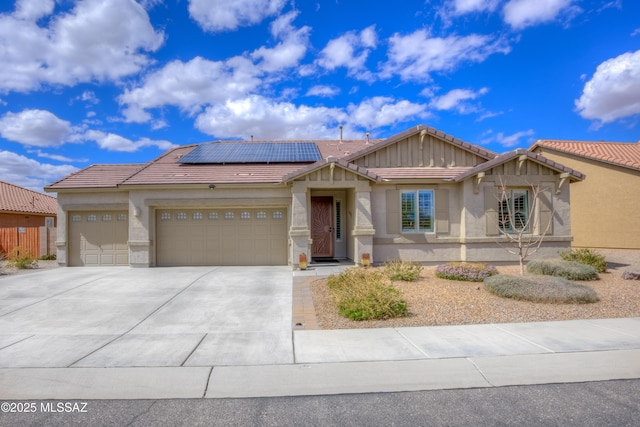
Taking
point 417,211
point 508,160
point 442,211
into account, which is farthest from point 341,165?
point 508,160

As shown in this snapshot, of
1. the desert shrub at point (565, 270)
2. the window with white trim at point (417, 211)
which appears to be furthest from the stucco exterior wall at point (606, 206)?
the window with white trim at point (417, 211)

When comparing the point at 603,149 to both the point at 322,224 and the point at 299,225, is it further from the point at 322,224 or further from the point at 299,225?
the point at 299,225

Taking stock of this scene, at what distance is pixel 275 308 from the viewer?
8.11m

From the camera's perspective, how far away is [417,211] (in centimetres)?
1416

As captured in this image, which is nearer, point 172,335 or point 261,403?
point 261,403

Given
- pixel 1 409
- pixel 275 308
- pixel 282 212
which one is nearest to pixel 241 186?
pixel 282 212

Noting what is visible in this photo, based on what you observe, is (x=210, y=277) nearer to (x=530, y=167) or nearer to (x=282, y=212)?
(x=282, y=212)

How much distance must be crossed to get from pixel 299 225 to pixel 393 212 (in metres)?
3.61

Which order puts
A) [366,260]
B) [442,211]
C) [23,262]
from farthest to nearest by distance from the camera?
[23,262]
[442,211]
[366,260]

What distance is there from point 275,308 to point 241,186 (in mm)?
7180

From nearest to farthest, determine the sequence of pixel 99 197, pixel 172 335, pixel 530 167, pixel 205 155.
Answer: pixel 172 335 → pixel 530 167 → pixel 99 197 → pixel 205 155

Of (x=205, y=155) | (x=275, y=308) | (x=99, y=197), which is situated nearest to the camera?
(x=275, y=308)

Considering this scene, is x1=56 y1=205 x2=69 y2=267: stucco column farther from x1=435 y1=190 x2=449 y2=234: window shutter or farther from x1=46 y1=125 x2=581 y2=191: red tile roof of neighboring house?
x1=435 y1=190 x2=449 y2=234: window shutter

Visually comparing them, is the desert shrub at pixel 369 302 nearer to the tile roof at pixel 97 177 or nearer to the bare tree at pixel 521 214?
the bare tree at pixel 521 214
